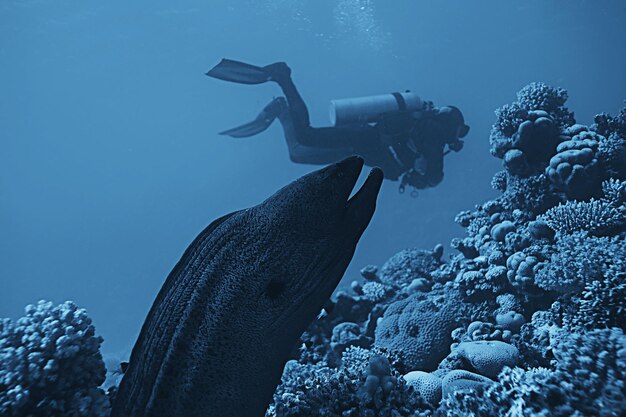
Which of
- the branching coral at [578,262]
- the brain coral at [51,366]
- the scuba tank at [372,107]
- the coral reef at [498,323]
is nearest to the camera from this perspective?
the coral reef at [498,323]

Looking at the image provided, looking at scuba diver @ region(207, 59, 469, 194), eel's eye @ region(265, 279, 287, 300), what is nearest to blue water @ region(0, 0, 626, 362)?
scuba diver @ region(207, 59, 469, 194)

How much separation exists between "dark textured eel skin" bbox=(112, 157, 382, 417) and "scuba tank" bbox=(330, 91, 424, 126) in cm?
731

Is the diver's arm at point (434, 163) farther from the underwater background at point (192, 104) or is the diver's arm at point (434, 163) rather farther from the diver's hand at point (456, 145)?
the underwater background at point (192, 104)

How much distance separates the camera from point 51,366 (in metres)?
2.47

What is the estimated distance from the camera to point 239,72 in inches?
380

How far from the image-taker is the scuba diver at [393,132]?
28.2 feet

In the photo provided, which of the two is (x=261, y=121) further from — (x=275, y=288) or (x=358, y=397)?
(x=275, y=288)

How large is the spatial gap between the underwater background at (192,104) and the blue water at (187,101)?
0.42m

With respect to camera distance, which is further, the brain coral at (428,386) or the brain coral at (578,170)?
the brain coral at (578,170)

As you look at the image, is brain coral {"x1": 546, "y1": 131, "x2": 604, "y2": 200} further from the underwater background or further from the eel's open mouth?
the eel's open mouth

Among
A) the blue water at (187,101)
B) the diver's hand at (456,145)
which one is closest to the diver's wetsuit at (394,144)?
the diver's hand at (456,145)

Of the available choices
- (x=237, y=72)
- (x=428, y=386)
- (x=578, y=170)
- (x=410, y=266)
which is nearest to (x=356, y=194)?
(x=428, y=386)

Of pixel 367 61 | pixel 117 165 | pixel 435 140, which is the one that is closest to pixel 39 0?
pixel 435 140

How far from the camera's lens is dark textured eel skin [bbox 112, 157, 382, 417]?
5.91ft
